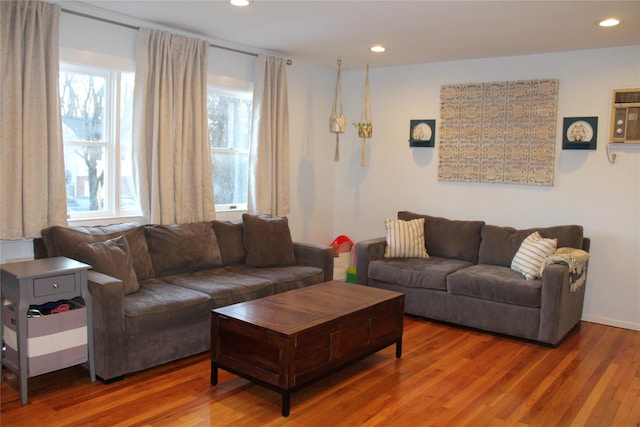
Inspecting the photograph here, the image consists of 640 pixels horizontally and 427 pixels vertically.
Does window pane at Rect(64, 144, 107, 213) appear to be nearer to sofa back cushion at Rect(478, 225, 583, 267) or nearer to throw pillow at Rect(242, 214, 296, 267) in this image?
throw pillow at Rect(242, 214, 296, 267)

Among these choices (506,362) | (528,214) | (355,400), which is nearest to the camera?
(355,400)

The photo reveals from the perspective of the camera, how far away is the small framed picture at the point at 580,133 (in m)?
4.75

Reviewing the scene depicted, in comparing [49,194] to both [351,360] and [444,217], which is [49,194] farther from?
[444,217]

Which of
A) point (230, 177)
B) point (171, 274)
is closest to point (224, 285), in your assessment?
point (171, 274)

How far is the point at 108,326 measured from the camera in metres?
3.17

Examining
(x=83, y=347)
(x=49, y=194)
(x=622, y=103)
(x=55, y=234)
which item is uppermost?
(x=622, y=103)

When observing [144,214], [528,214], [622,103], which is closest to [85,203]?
[144,214]

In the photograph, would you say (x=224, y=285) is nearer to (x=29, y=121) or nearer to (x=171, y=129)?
(x=171, y=129)

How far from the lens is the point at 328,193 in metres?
6.32

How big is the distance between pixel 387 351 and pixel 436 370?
17.0 inches

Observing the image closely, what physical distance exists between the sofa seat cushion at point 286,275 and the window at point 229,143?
0.94 meters

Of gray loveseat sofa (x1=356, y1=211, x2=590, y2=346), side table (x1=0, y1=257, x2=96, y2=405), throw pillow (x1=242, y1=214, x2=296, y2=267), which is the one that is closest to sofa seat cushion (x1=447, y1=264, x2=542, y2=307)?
gray loveseat sofa (x1=356, y1=211, x2=590, y2=346)

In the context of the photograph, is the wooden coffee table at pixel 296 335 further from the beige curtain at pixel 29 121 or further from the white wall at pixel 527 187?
the white wall at pixel 527 187

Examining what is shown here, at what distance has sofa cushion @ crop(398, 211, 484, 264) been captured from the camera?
5.12 m
